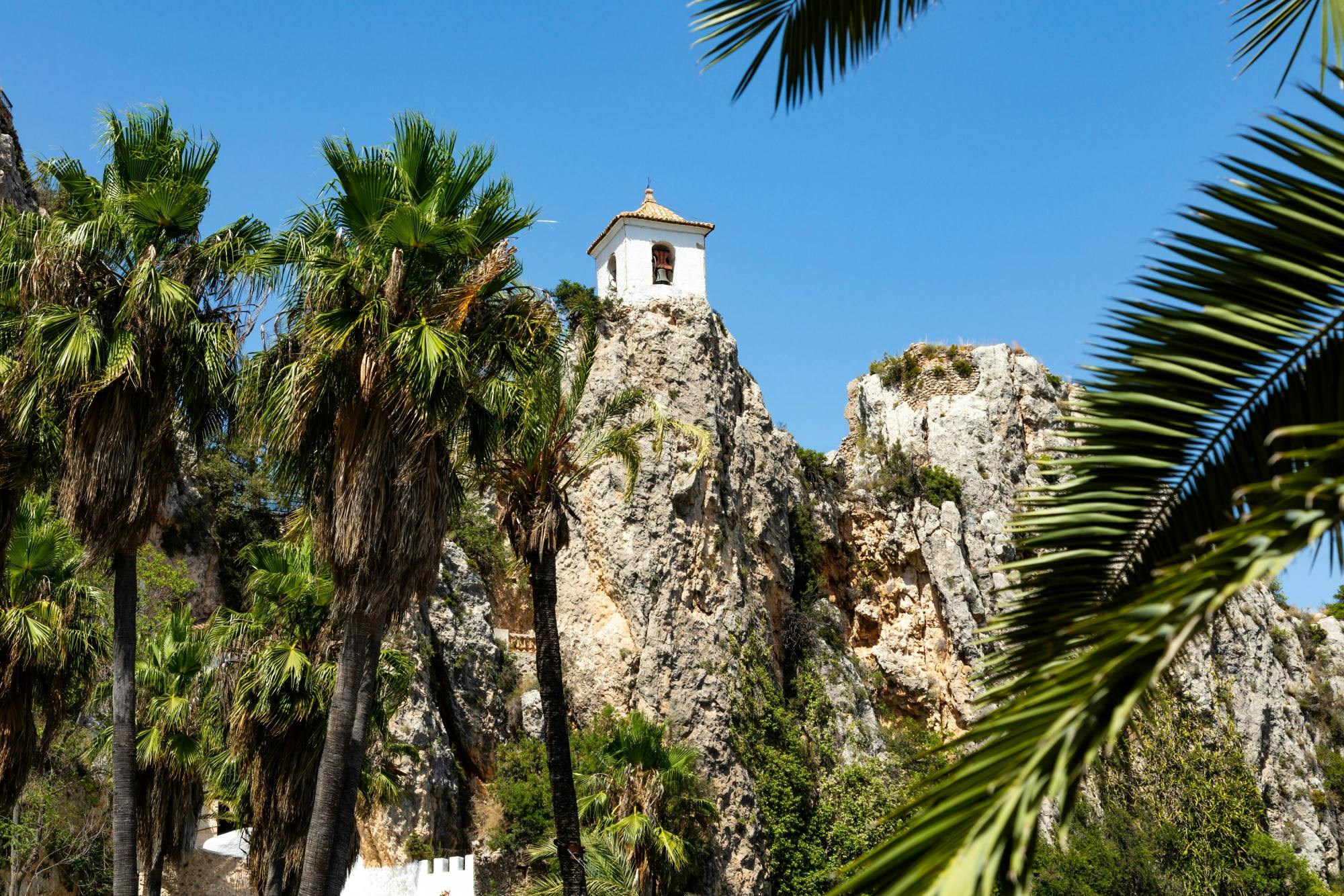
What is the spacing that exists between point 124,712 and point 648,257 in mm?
30479

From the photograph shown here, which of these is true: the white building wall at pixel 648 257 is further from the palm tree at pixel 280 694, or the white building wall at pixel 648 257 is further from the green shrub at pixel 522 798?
the palm tree at pixel 280 694

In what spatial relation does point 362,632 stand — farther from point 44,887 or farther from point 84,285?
point 44,887

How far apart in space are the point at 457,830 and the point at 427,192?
22080mm

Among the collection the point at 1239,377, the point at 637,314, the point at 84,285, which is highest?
the point at 637,314

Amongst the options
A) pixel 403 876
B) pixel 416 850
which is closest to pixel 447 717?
pixel 416 850

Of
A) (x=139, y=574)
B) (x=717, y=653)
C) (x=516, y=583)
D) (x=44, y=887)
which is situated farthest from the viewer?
(x=516, y=583)

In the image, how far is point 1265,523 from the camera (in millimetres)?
2857

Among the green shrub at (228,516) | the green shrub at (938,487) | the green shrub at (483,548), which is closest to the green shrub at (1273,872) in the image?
the green shrub at (938,487)

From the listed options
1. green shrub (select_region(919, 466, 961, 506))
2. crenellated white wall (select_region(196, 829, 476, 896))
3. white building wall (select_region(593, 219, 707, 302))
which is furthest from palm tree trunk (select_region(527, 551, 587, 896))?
green shrub (select_region(919, 466, 961, 506))

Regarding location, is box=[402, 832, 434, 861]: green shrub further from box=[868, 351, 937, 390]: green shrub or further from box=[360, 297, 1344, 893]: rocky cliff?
box=[868, 351, 937, 390]: green shrub

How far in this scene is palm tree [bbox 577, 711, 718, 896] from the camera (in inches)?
890

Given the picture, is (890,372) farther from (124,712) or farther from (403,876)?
(124,712)

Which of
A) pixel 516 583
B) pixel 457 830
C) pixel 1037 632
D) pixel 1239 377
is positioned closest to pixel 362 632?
pixel 1037 632

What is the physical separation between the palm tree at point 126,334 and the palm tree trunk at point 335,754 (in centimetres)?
241
